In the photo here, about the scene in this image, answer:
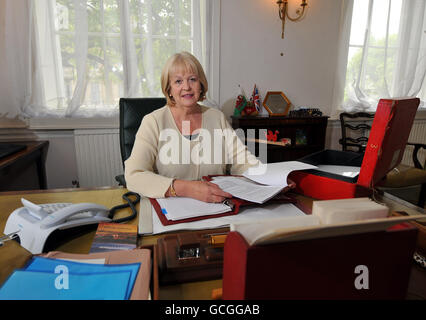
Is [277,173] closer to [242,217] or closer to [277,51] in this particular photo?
[242,217]

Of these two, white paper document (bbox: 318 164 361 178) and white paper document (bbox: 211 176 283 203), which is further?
white paper document (bbox: 318 164 361 178)

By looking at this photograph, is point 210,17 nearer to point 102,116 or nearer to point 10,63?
point 102,116

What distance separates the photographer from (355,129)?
332 cm

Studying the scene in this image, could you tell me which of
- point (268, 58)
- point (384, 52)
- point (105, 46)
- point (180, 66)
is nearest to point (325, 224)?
point (180, 66)

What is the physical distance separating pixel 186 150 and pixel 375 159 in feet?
2.68

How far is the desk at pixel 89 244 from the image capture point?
544mm

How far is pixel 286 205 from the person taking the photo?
919 millimetres

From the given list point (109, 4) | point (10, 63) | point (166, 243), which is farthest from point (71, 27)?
point (166, 243)

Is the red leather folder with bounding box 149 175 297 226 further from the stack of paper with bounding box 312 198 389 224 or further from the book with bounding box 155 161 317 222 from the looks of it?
the stack of paper with bounding box 312 198 389 224

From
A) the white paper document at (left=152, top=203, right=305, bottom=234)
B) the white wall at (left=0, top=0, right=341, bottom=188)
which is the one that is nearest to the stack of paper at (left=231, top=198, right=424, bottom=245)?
the white paper document at (left=152, top=203, right=305, bottom=234)

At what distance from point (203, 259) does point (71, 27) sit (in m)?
2.57

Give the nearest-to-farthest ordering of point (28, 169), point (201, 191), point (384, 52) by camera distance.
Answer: point (201, 191), point (28, 169), point (384, 52)

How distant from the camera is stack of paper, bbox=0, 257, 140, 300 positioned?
1.57 ft

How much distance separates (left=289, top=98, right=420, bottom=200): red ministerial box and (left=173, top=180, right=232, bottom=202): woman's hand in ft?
1.03
